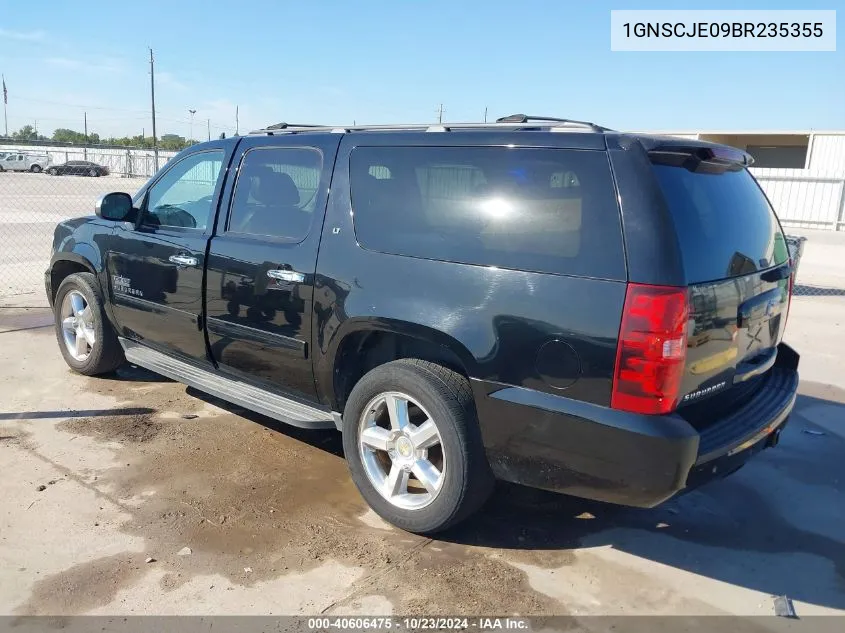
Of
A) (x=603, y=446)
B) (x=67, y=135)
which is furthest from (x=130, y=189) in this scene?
(x=67, y=135)

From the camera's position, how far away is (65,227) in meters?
5.69

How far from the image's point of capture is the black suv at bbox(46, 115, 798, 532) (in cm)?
277

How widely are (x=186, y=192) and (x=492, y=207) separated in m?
2.64

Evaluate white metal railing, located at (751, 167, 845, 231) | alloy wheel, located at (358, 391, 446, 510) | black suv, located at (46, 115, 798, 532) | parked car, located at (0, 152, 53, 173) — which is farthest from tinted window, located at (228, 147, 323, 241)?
parked car, located at (0, 152, 53, 173)

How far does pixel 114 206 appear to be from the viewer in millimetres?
4957

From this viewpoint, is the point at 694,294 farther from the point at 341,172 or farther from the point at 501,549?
the point at 341,172

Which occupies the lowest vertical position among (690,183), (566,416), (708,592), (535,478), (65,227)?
(708,592)

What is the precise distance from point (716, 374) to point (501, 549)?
131cm

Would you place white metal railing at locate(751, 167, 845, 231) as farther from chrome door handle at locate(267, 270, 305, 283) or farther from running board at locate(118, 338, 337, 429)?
chrome door handle at locate(267, 270, 305, 283)

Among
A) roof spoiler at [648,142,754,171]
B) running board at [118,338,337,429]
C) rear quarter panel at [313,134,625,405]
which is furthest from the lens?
running board at [118,338,337,429]

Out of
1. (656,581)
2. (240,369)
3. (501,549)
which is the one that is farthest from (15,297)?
(656,581)

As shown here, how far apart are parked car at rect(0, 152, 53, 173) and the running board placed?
50622 millimetres

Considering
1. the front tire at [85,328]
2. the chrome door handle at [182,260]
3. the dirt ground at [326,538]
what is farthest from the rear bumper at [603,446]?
the front tire at [85,328]

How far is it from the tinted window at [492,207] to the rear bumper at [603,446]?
0.58m
